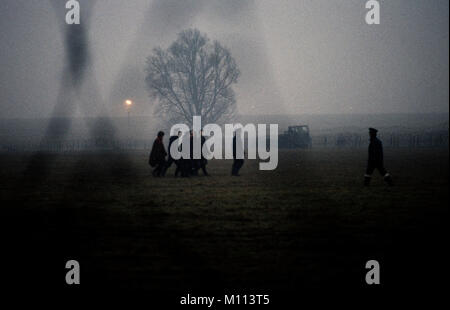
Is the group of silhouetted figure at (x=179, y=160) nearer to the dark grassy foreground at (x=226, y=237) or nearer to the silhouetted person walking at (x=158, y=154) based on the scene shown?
the silhouetted person walking at (x=158, y=154)

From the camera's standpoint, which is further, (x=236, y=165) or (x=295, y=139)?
(x=295, y=139)

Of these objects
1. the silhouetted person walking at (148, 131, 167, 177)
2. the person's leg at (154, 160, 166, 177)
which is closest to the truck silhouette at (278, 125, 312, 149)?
the person's leg at (154, 160, 166, 177)

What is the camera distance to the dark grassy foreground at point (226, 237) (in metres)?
7.39

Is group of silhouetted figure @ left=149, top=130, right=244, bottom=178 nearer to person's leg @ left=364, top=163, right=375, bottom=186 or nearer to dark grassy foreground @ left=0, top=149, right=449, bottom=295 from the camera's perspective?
dark grassy foreground @ left=0, top=149, right=449, bottom=295

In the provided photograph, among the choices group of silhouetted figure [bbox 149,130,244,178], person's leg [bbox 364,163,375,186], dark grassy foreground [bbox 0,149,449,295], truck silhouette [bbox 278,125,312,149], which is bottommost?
dark grassy foreground [bbox 0,149,449,295]

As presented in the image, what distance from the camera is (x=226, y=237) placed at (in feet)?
33.2

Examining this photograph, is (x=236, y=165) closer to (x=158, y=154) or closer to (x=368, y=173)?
(x=158, y=154)

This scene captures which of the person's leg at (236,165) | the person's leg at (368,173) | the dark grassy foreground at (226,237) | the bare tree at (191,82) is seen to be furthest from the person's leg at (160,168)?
the bare tree at (191,82)

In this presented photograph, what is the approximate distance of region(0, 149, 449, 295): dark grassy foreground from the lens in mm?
7391

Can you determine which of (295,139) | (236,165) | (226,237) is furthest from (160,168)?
(295,139)

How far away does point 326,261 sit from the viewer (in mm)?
8234
